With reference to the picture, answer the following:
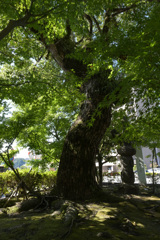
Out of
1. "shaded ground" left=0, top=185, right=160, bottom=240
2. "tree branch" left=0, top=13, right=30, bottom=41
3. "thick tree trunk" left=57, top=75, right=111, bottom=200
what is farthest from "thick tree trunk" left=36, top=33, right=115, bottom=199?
"tree branch" left=0, top=13, right=30, bottom=41

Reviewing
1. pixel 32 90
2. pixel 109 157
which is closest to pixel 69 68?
pixel 32 90

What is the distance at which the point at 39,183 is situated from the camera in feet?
32.5

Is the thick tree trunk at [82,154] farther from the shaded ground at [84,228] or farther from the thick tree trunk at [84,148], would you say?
the shaded ground at [84,228]

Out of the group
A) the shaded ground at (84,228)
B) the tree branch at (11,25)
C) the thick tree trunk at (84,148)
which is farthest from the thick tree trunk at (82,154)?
the tree branch at (11,25)

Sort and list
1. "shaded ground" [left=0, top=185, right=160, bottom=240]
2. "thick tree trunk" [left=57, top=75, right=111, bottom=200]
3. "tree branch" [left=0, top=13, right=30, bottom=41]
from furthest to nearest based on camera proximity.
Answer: "thick tree trunk" [left=57, top=75, right=111, bottom=200], "tree branch" [left=0, top=13, right=30, bottom=41], "shaded ground" [left=0, top=185, right=160, bottom=240]

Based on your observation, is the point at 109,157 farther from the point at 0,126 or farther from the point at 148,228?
the point at 148,228

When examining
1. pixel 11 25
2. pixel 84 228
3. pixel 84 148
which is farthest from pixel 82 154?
pixel 11 25

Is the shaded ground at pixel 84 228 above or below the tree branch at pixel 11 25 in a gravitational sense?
below

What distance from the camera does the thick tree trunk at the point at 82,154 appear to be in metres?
5.82

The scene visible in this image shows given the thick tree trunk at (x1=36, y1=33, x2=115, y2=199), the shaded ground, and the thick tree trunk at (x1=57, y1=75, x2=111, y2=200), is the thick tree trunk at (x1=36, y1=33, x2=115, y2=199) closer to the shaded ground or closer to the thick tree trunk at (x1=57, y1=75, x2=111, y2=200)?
the thick tree trunk at (x1=57, y1=75, x2=111, y2=200)

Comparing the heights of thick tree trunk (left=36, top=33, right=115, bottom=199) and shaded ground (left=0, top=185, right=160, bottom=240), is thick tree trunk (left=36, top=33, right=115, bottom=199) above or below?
above

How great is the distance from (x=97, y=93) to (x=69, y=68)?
89.7 inches

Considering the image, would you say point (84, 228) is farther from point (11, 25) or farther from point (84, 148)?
point (11, 25)

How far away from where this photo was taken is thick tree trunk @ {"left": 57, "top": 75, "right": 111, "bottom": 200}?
19.1 feet
